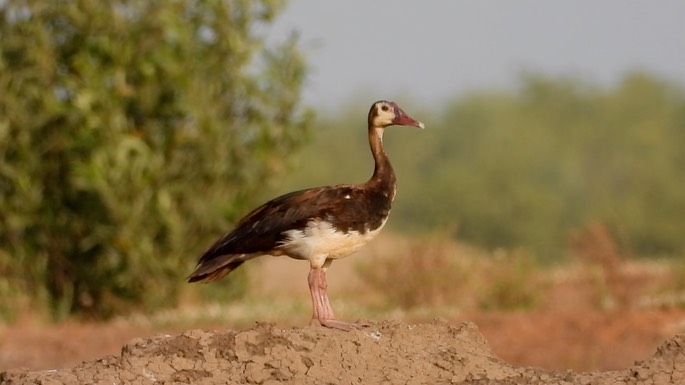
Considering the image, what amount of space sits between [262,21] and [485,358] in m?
11.5

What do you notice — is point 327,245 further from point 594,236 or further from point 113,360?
point 594,236

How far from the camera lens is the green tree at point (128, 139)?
17828mm

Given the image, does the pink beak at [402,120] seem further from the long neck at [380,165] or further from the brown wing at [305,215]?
the brown wing at [305,215]

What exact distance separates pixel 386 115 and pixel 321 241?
0.85m

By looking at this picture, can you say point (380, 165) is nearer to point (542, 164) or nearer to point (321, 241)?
point (321, 241)

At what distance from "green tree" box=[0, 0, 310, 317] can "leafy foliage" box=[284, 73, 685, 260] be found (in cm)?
1615

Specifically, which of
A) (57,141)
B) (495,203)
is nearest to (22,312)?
(57,141)

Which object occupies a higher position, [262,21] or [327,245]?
[262,21]

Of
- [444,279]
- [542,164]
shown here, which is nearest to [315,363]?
[444,279]

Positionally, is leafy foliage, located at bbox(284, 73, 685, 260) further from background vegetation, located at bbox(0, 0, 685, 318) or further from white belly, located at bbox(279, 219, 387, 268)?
white belly, located at bbox(279, 219, 387, 268)

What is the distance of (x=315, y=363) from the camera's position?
282 inches

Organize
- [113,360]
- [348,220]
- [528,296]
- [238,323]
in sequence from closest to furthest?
[113,360] → [348,220] → [238,323] → [528,296]

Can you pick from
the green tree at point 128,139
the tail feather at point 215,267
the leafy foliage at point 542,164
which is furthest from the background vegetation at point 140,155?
the leafy foliage at point 542,164

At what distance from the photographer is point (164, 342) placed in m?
7.34
